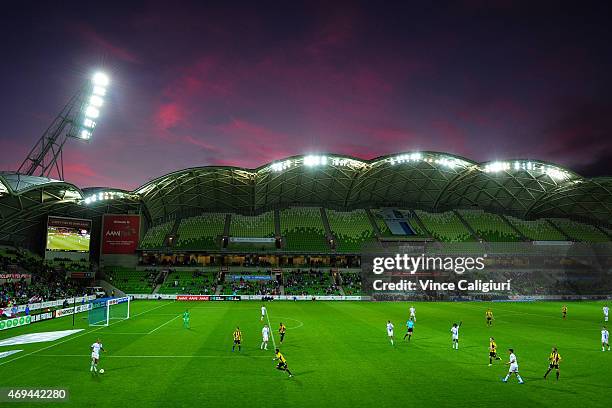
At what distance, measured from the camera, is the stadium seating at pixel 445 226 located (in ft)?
284

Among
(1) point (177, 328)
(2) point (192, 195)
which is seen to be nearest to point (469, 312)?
(1) point (177, 328)

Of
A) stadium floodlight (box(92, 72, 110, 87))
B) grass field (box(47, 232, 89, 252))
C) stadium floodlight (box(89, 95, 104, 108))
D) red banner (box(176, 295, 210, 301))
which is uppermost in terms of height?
stadium floodlight (box(92, 72, 110, 87))

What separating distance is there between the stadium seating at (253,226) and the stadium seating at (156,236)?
13149 millimetres

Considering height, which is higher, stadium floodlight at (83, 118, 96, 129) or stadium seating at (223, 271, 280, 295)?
stadium floodlight at (83, 118, 96, 129)

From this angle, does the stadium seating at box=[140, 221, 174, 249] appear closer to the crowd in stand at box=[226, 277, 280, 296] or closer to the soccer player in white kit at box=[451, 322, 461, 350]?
the crowd in stand at box=[226, 277, 280, 296]

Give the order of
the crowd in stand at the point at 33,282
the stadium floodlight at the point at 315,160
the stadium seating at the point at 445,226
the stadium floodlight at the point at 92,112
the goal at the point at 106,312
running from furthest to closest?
the stadium seating at the point at 445,226 < the stadium floodlight at the point at 315,160 < the crowd in stand at the point at 33,282 < the stadium floodlight at the point at 92,112 < the goal at the point at 106,312

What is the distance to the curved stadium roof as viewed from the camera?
2744 inches

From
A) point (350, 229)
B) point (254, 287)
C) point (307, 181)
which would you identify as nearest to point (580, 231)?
point (350, 229)

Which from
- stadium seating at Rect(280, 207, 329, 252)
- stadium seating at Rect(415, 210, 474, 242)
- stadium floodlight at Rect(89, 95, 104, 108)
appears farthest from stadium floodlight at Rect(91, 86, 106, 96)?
stadium seating at Rect(415, 210, 474, 242)

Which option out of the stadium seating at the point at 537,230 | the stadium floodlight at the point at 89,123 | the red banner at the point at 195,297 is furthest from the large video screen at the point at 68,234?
the stadium seating at the point at 537,230

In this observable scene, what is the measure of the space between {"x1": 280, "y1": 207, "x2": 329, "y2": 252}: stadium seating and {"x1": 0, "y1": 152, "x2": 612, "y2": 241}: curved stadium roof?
102 inches

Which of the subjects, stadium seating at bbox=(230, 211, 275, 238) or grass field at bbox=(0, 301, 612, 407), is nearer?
grass field at bbox=(0, 301, 612, 407)

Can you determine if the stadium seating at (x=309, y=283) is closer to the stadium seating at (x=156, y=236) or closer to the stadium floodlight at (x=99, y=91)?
the stadium seating at (x=156, y=236)

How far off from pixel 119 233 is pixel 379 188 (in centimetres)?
5125
